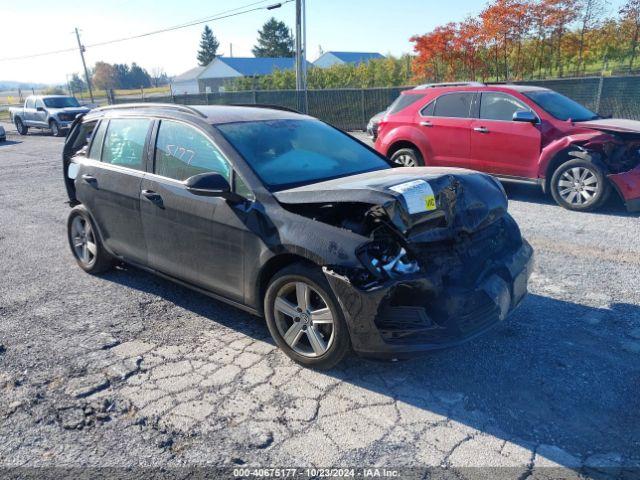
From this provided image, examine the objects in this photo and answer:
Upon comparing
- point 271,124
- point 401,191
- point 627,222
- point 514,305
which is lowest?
point 627,222

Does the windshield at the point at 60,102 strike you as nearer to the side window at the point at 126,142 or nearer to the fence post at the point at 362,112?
the fence post at the point at 362,112

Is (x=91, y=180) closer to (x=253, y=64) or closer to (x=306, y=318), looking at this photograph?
(x=306, y=318)

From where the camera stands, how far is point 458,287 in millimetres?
3092

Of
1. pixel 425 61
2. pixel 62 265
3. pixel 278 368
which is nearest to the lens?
pixel 278 368

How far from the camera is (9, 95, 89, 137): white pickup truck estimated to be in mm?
23719

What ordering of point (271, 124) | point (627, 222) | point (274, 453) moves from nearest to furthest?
point (274, 453), point (271, 124), point (627, 222)

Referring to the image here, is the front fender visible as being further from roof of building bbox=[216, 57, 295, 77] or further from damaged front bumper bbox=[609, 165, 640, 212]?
roof of building bbox=[216, 57, 295, 77]

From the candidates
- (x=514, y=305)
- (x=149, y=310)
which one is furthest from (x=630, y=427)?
(x=149, y=310)

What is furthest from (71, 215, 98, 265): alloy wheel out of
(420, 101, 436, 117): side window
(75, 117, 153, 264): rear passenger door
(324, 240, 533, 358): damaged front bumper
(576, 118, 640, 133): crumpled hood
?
(576, 118, 640, 133): crumpled hood

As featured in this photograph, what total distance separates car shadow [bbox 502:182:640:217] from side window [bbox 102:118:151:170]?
584cm

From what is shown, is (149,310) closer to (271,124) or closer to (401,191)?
(271,124)

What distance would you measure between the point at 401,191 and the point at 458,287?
675 millimetres

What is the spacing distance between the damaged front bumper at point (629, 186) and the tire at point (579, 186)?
168mm

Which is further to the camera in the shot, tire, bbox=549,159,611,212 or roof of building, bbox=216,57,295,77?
roof of building, bbox=216,57,295,77
